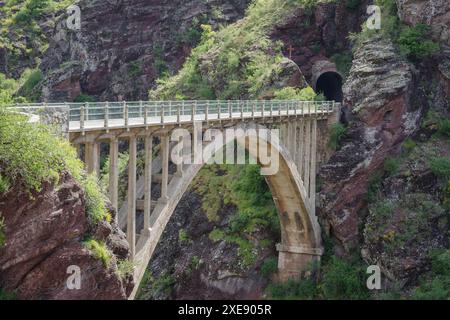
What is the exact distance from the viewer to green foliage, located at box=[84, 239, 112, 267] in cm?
1563

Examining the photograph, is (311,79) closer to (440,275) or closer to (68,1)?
(440,275)

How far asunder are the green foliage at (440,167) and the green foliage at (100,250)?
24.0 m

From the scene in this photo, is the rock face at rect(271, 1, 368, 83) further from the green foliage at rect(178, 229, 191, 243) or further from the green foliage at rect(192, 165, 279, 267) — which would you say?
the green foliage at rect(178, 229, 191, 243)

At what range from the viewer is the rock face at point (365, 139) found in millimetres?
38000

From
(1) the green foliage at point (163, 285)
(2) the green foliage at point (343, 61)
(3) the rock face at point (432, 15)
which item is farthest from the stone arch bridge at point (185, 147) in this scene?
(2) the green foliage at point (343, 61)

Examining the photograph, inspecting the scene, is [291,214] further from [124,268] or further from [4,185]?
[4,185]

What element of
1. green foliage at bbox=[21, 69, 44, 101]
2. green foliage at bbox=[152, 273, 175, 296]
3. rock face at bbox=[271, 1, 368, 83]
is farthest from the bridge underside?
green foliage at bbox=[21, 69, 44, 101]

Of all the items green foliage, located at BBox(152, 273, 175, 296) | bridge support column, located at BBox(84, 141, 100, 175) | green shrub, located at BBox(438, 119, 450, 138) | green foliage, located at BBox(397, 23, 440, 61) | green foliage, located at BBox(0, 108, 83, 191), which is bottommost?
green foliage, located at BBox(152, 273, 175, 296)

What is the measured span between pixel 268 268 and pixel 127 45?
34.1m

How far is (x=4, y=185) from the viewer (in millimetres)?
13656

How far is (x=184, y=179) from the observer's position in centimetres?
2408

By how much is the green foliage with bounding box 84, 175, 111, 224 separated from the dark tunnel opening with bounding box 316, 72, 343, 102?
4085 cm

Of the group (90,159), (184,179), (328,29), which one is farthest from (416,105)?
(90,159)

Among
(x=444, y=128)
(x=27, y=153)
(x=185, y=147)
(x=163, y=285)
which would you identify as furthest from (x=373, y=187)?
(x=27, y=153)
